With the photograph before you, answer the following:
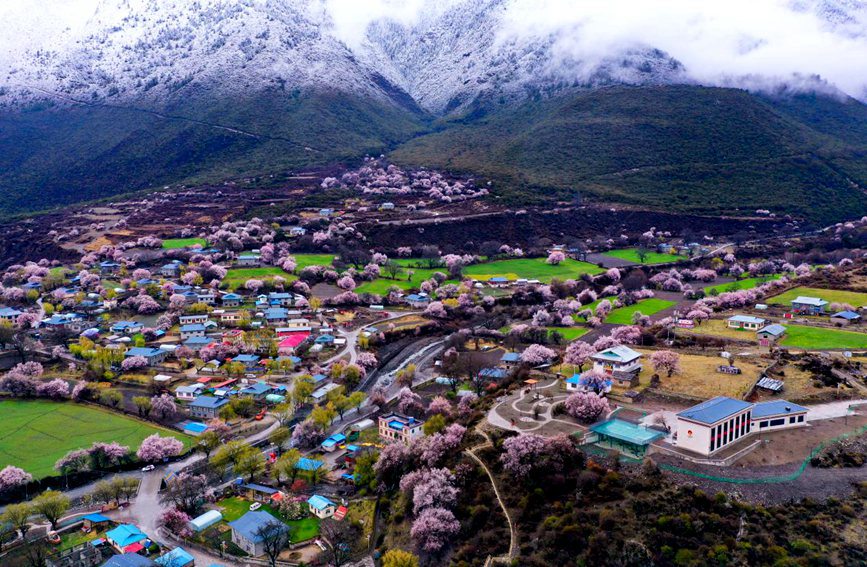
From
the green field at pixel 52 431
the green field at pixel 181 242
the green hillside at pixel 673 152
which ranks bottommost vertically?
the green field at pixel 52 431

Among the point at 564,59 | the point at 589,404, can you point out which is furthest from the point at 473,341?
the point at 564,59

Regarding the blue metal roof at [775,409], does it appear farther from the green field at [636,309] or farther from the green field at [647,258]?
the green field at [647,258]

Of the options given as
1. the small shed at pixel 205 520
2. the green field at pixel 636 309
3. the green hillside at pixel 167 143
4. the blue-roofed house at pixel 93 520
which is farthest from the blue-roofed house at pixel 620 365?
the green hillside at pixel 167 143

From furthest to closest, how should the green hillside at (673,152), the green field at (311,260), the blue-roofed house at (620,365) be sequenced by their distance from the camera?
the green hillside at (673,152) < the green field at (311,260) < the blue-roofed house at (620,365)

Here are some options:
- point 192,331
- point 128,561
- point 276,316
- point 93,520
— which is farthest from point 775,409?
point 192,331

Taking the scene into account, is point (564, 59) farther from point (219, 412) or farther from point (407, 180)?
point (219, 412)

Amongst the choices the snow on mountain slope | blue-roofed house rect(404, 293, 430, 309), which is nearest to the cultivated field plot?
blue-roofed house rect(404, 293, 430, 309)
